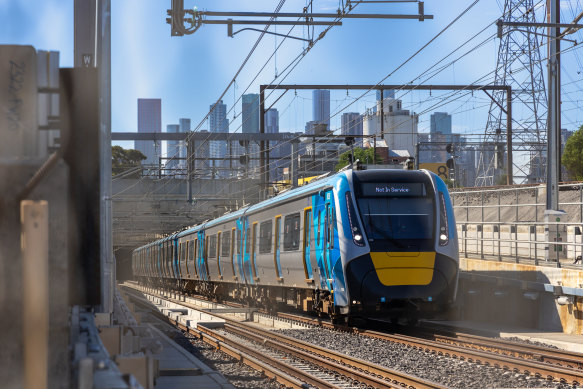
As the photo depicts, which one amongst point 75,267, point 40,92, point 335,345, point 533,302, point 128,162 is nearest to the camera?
point 40,92

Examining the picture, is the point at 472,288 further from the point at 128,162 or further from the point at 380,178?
the point at 128,162

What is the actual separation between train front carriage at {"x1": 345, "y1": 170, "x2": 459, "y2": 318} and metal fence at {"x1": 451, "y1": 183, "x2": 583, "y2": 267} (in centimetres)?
220

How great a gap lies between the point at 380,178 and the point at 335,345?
3.35m

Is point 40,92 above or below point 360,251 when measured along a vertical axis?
above

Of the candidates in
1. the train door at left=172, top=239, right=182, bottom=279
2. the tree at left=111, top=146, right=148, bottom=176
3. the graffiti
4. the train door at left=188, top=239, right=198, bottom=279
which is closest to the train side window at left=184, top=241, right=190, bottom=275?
the train door at left=188, top=239, right=198, bottom=279

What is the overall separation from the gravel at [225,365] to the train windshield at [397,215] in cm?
350

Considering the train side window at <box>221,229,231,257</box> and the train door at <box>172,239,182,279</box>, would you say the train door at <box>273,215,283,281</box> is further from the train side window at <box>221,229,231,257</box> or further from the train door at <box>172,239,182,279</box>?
the train door at <box>172,239,182,279</box>

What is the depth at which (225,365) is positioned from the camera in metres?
13.3

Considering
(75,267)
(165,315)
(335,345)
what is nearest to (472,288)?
(335,345)

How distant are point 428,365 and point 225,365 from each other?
358 centimetres

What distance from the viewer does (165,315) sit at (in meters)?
25.4

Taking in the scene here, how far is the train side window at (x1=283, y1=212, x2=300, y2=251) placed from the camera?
1866 cm

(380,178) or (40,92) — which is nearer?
(40,92)

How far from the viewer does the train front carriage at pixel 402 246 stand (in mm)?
15273
